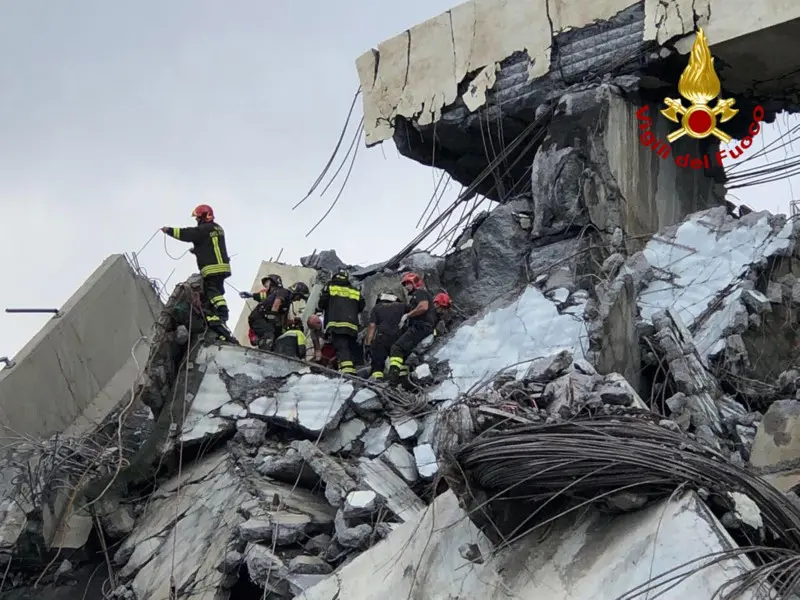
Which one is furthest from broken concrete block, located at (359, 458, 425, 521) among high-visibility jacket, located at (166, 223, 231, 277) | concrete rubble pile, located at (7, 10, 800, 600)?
high-visibility jacket, located at (166, 223, 231, 277)

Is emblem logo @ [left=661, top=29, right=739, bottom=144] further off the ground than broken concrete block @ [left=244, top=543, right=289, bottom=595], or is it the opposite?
emblem logo @ [left=661, top=29, right=739, bottom=144]

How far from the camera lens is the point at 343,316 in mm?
9117

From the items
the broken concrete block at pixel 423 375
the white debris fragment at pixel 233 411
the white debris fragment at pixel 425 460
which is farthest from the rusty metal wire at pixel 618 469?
the broken concrete block at pixel 423 375

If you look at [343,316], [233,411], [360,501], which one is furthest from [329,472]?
[343,316]

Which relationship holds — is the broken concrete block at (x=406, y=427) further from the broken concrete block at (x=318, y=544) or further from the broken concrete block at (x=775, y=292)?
the broken concrete block at (x=775, y=292)

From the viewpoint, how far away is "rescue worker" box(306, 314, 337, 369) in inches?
364

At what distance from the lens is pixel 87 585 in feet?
23.1

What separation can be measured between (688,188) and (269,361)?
174 inches

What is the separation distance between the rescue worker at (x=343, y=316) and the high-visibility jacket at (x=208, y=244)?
88 centimetres

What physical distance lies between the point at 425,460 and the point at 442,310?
8.36 ft

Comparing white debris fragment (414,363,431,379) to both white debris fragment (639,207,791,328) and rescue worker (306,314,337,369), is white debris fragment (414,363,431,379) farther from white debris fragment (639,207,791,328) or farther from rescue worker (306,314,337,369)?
white debris fragment (639,207,791,328)

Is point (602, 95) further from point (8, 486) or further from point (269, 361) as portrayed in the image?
point (8, 486)

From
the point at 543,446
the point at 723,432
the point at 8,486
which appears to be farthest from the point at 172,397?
the point at 543,446

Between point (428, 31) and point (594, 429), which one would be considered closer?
point (594, 429)
